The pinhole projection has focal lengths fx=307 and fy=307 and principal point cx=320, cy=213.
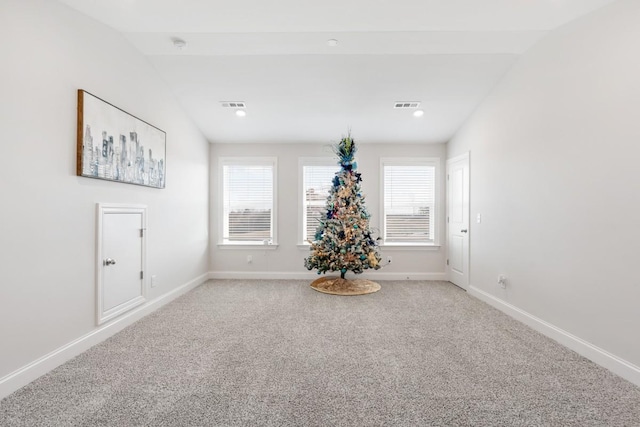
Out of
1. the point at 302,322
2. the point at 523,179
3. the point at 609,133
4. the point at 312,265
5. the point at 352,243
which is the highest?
the point at 609,133

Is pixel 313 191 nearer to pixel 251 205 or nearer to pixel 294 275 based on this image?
pixel 251 205

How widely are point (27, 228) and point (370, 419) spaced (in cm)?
257

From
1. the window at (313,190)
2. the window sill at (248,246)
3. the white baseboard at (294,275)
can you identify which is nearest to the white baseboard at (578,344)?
the white baseboard at (294,275)

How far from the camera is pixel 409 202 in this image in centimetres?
547

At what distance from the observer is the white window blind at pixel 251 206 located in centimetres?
548

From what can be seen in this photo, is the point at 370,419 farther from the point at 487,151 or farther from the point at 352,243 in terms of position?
the point at 487,151

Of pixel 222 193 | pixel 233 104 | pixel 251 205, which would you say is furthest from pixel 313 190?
pixel 233 104

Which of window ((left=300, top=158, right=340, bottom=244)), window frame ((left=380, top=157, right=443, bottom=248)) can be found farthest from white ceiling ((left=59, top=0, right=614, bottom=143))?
window ((left=300, top=158, right=340, bottom=244))

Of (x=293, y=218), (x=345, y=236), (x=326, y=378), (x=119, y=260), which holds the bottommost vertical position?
(x=326, y=378)

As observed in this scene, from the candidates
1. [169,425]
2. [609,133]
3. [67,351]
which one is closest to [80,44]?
[67,351]

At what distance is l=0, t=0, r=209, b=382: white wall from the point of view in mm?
2016

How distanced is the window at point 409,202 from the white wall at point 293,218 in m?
0.15

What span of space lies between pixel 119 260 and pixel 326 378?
231 centimetres

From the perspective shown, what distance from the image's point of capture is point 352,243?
4629 mm
